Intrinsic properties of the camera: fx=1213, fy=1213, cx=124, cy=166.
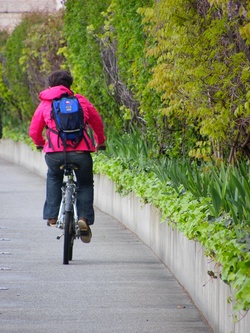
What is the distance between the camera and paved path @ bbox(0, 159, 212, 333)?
8734mm

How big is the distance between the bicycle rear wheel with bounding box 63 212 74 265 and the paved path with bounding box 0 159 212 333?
0.11 meters

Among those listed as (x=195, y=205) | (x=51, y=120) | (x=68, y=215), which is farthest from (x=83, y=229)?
(x=195, y=205)

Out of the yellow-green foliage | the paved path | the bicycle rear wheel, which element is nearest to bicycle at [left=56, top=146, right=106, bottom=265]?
the bicycle rear wheel

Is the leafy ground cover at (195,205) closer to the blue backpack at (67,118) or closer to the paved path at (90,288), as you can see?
the paved path at (90,288)

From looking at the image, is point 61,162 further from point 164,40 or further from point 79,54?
point 79,54

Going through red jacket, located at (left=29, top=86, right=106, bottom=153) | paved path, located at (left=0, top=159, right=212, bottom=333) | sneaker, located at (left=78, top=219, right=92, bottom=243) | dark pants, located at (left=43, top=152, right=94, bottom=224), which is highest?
red jacket, located at (left=29, top=86, right=106, bottom=153)

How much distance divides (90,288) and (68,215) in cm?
168

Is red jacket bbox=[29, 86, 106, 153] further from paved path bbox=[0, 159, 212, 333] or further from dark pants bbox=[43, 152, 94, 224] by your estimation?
paved path bbox=[0, 159, 212, 333]

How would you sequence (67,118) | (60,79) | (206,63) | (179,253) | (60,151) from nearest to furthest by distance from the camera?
(179,253), (67,118), (60,151), (60,79), (206,63)

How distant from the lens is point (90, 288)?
33.9 feet

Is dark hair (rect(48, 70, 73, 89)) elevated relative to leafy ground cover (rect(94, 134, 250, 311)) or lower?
elevated

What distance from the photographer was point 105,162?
60.3 ft

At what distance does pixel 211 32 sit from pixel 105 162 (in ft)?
22.5

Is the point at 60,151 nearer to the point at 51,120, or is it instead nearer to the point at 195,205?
the point at 51,120
